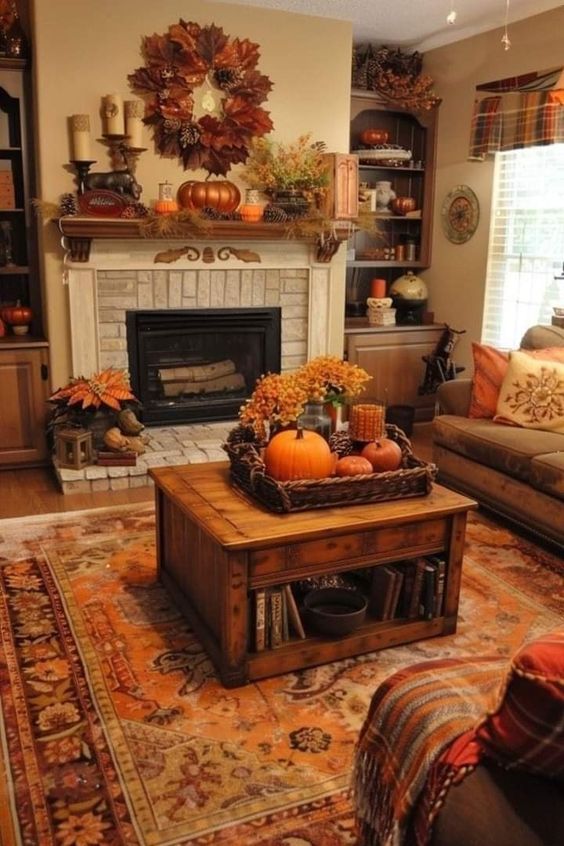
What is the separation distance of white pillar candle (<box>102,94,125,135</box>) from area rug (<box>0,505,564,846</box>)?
2.50 metres

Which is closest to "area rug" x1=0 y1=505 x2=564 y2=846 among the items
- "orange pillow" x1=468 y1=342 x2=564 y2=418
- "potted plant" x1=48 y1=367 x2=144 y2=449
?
"orange pillow" x1=468 y1=342 x2=564 y2=418

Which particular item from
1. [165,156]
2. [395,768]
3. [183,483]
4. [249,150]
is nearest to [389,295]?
[249,150]

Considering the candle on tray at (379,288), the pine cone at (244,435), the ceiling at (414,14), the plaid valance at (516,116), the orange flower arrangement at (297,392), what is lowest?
the pine cone at (244,435)

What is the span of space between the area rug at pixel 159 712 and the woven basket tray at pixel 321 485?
0.55m

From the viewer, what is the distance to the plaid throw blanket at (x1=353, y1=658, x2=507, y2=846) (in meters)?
1.29

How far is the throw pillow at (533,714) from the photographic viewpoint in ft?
3.56

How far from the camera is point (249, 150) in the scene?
4.93 metres

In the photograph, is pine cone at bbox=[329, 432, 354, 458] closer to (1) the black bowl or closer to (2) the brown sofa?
(1) the black bowl

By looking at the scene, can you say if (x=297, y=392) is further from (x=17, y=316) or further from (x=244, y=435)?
(x=17, y=316)

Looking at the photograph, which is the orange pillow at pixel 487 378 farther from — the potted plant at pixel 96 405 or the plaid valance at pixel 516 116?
the potted plant at pixel 96 405

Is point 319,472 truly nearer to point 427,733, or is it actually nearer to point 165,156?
point 427,733

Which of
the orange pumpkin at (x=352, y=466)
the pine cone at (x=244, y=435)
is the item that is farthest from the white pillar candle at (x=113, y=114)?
the orange pumpkin at (x=352, y=466)

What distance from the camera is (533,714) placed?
43.4 inches

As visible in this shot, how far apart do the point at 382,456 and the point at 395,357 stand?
3118 millimetres
